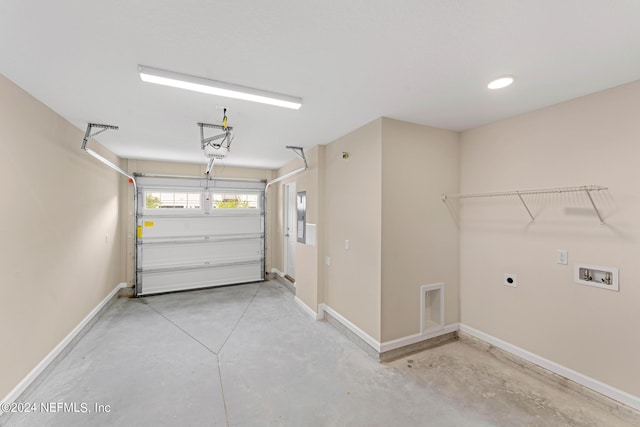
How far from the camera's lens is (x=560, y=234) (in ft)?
7.76

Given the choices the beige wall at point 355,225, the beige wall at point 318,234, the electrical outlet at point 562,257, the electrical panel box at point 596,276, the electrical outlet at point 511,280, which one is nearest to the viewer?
the electrical panel box at point 596,276

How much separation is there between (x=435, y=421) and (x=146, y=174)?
5.63 metres

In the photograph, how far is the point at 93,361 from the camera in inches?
106

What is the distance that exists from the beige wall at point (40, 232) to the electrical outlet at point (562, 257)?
4510 millimetres

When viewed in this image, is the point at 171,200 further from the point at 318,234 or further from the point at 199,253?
the point at 318,234

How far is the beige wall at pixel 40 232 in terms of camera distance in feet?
6.49

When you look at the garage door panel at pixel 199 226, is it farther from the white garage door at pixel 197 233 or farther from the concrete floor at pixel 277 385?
the concrete floor at pixel 277 385

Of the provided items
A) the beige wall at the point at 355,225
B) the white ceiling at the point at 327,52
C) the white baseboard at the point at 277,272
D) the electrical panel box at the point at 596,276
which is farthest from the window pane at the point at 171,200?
the electrical panel box at the point at 596,276

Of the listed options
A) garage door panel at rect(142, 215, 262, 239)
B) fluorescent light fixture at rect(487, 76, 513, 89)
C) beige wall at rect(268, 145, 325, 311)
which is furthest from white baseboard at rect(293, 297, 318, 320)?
fluorescent light fixture at rect(487, 76, 513, 89)

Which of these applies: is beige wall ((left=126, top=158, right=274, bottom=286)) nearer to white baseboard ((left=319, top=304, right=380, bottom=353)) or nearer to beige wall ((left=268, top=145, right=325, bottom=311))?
beige wall ((left=268, top=145, right=325, bottom=311))

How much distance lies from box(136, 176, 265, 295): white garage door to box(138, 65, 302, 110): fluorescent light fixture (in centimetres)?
370

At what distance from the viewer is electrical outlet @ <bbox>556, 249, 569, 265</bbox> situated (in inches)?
91.5

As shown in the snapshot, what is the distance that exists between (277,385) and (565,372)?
2.53m

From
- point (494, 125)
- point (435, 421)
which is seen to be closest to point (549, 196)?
point (494, 125)
